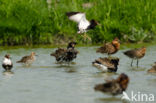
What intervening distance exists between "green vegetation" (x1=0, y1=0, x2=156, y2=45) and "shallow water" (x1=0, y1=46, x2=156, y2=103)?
8.65 feet

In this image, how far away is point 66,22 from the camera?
1917cm

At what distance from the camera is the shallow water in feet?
31.3

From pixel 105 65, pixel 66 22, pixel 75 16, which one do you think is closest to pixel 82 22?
pixel 75 16

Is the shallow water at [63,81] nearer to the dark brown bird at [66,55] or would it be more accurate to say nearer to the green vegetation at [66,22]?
the dark brown bird at [66,55]

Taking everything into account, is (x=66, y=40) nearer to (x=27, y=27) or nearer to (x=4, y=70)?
(x=27, y=27)

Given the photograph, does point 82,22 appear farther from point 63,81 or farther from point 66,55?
point 63,81

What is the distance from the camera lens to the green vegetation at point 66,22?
18.6 m

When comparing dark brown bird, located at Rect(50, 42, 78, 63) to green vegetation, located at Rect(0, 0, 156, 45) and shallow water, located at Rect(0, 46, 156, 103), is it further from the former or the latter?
green vegetation, located at Rect(0, 0, 156, 45)

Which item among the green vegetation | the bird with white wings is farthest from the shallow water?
the green vegetation

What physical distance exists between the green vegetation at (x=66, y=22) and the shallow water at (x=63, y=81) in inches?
104

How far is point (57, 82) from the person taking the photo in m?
11.4

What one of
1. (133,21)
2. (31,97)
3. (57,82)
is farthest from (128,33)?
(31,97)

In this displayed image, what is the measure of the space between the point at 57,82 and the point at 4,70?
2.81m

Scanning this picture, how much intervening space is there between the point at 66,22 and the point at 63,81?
7.88 m
